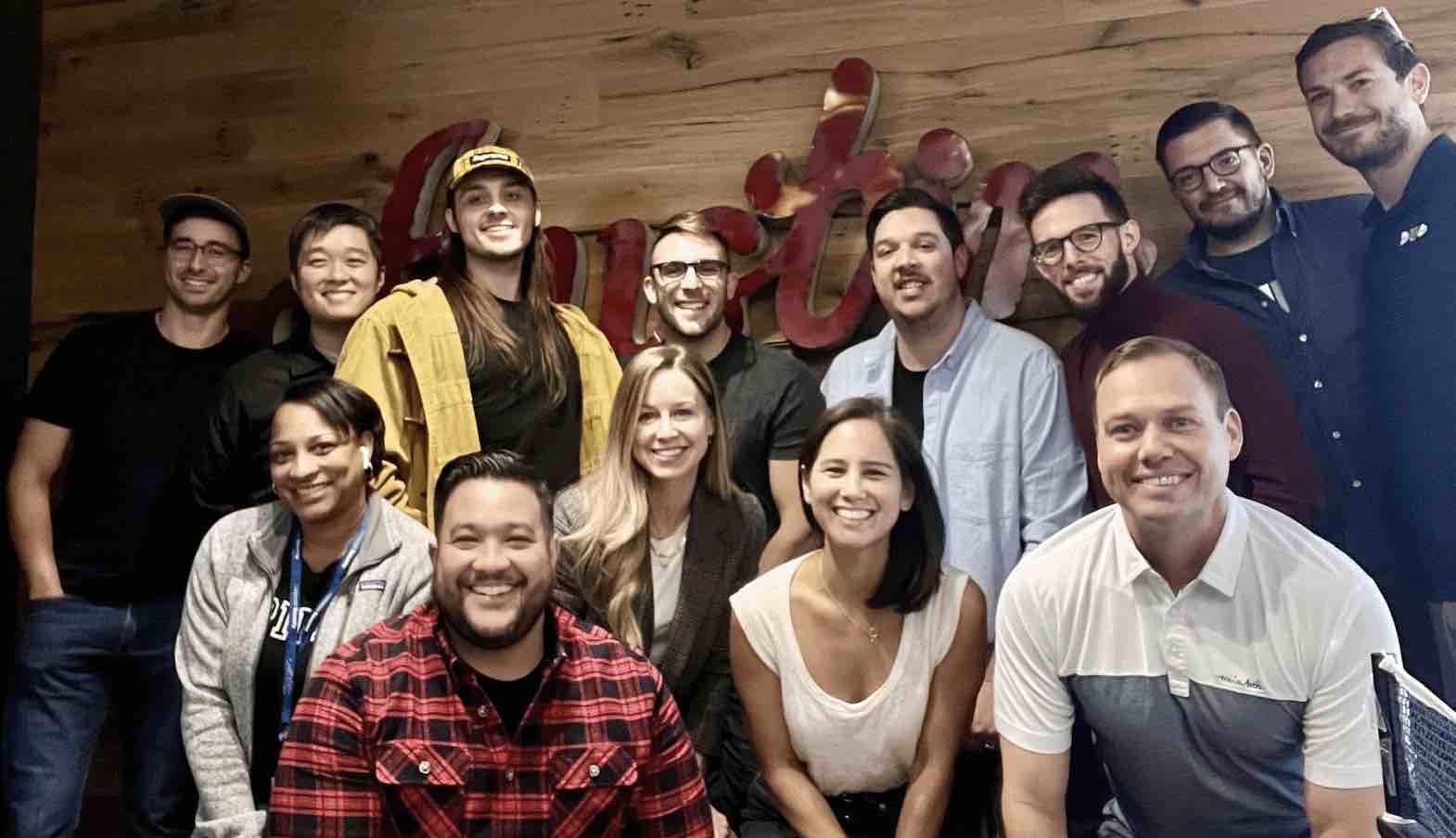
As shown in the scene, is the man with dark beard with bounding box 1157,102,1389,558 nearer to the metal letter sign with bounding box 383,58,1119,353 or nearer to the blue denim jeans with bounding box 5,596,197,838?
the metal letter sign with bounding box 383,58,1119,353

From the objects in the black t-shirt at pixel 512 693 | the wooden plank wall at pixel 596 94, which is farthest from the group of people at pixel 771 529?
the wooden plank wall at pixel 596 94

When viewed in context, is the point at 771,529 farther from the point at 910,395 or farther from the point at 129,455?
the point at 129,455

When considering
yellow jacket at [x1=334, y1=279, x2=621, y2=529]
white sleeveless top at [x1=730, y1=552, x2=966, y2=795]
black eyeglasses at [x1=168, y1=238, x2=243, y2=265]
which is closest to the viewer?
white sleeveless top at [x1=730, y1=552, x2=966, y2=795]

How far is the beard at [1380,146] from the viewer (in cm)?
284

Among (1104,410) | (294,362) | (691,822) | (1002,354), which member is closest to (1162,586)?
(1104,410)

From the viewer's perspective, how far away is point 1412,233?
2.81m

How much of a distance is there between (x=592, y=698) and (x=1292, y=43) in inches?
88.4

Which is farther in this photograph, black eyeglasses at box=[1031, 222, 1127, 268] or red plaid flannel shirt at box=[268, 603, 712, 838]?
Answer: black eyeglasses at box=[1031, 222, 1127, 268]

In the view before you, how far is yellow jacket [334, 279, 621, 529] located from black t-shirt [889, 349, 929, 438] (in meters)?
0.68

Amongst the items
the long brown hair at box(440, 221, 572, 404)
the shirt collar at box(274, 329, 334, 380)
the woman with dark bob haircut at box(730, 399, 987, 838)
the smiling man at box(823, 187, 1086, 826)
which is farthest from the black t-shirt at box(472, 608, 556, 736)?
the shirt collar at box(274, 329, 334, 380)

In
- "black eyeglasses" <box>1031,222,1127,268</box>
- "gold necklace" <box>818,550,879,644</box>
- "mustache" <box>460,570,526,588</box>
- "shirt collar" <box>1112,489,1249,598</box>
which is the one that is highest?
"black eyeglasses" <box>1031,222,1127,268</box>

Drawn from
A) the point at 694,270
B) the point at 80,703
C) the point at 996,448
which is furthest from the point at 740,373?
the point at 80,703

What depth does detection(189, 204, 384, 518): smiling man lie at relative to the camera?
3.09m

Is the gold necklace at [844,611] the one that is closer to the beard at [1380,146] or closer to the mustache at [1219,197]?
the mustache at [1219,197]
